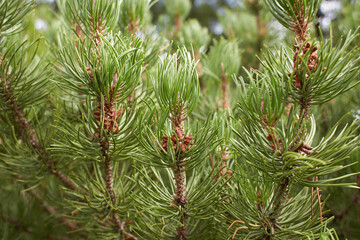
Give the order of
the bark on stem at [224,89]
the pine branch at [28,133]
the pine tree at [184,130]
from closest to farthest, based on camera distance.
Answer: the pine tree at [184,130]
the pine branch at [28,133]
the bark on stem at [224,89]

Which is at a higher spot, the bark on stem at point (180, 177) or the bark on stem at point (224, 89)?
the bark on stem at point (224, 89)

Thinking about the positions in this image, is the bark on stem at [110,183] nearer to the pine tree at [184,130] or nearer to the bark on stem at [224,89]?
the pine tree at [184,130]

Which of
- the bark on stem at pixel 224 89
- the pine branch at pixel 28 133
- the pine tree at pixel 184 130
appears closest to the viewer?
the pine tree at pixel 184 130

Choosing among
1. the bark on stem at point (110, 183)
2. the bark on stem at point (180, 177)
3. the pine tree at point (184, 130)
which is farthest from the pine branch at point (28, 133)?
the bark on stem at point (180, 177)

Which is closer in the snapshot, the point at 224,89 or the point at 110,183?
the point at 110,183

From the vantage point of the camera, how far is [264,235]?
1.47ft

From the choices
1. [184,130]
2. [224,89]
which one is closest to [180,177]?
[184,130]

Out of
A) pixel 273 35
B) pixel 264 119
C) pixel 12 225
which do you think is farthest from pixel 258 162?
pixel 273 35

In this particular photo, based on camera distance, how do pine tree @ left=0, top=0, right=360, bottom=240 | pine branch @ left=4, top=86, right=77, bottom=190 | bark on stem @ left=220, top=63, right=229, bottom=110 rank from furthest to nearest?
bark on stem @ left=220, top=63, right=229, bottom=110 < pine branch @ left=4, top=86, right=77, bottom=190 < pine tree @ left=0, top=0, right=360, bottom=240

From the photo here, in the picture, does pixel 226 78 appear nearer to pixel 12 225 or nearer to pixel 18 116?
pixel 18 116

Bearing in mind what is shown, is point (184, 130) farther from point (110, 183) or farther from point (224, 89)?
point (224, 89)

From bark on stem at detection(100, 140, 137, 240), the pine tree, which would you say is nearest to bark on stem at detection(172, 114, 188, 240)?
the pine tree

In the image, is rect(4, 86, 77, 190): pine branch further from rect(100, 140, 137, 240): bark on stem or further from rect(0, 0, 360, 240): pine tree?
rect(100, 140, 137, 240): bark on stem

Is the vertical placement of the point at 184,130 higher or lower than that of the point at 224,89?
lower
